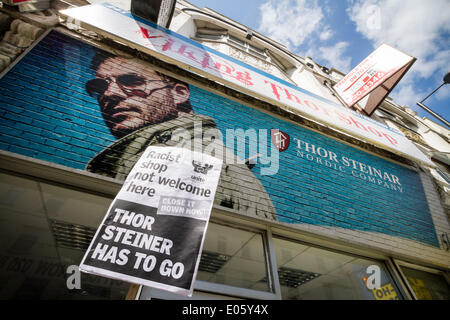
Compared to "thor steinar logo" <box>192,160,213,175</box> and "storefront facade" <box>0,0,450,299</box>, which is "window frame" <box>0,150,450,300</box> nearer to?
"storefront facade" <box>0,0,450,299</box>

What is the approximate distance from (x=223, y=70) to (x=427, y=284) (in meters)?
6.49

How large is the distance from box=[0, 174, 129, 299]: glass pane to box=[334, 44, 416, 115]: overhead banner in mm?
7950

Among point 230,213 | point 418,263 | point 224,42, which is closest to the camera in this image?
point 230,213

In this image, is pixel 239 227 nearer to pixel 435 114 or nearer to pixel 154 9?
pixel 154 9

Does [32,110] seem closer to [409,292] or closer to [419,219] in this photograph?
[409,292]

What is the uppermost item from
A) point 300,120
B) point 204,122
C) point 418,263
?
point 300,120

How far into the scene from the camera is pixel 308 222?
375cm

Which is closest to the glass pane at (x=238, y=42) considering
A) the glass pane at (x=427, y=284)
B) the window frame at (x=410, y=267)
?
the window frame at (x=410, y=267)

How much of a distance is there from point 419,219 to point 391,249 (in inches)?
67.9

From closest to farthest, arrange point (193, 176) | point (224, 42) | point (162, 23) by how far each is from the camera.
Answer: point (193, 176) → point (162, 23) → point (224, 42)

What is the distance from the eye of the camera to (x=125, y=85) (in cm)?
383

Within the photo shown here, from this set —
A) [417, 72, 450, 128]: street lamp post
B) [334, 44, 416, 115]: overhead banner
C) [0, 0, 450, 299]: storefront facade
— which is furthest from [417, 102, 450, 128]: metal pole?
[0, 0, 450, 299]: storefront facade

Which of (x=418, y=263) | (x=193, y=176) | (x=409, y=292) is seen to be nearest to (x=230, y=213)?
(x=193, y=176)

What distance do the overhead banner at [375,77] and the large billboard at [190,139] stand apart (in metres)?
2.65
